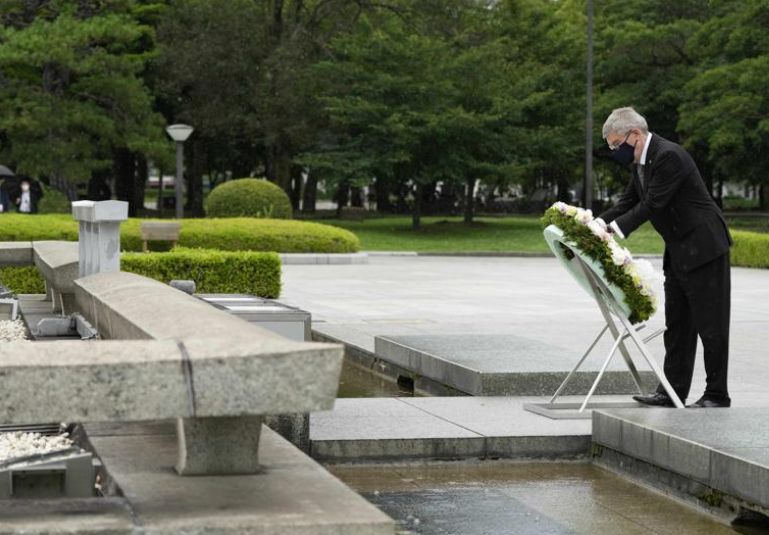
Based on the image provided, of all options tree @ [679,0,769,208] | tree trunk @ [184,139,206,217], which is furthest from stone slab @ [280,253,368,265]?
tree trunk @ [184,139,206,217]

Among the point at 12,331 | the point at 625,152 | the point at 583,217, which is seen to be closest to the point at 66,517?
the point at 583,217

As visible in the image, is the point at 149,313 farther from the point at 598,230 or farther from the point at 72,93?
the point at 72,93

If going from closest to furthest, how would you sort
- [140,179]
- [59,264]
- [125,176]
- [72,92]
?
[59,264], [72,92], [125,176], [140,179]

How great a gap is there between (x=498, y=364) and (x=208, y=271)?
27.9 ft

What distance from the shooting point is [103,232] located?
918 cm

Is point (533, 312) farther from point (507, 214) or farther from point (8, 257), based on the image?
point (507, 214)

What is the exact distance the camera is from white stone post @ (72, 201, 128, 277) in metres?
9.04

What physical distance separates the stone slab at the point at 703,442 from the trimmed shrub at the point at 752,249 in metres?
20.8

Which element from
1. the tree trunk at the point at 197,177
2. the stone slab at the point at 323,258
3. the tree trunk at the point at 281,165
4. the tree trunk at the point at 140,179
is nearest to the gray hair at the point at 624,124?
the stone slab at the point at 323,258

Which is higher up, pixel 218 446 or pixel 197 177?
pixel 197 177

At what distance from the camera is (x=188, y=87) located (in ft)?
146

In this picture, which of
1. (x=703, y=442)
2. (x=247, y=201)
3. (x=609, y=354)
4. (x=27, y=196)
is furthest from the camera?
(x=27, y=196)

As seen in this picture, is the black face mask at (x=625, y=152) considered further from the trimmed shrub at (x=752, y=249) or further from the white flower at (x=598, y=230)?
the trimmed shrub at (x=752, y=249)

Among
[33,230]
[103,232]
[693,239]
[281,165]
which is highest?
[281,165]
